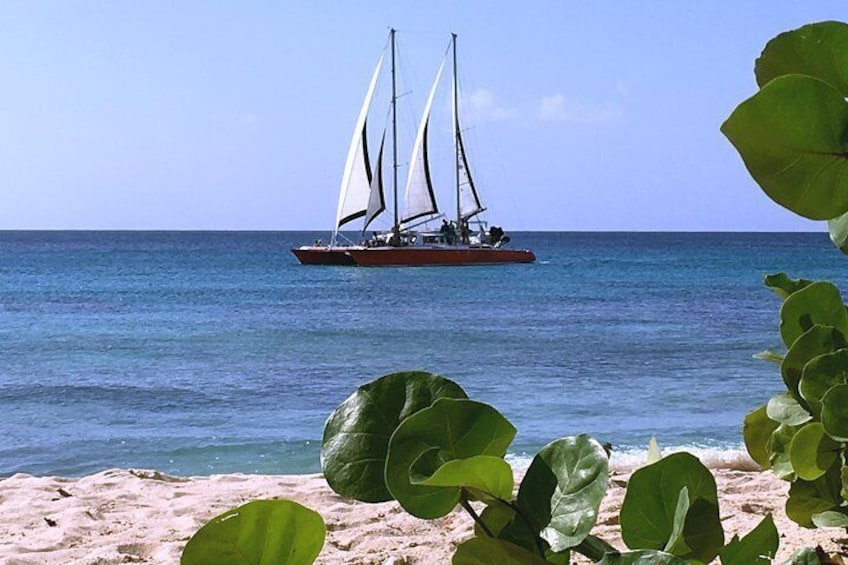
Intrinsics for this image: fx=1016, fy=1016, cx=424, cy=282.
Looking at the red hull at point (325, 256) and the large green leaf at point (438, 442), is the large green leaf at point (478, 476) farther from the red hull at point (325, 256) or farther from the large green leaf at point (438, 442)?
the red hull at point (325, 256)

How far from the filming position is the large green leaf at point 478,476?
27cm

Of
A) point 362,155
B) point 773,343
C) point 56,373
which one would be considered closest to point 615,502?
point 56,373

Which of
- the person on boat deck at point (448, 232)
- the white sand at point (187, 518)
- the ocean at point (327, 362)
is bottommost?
the ocean at point (327, 362)

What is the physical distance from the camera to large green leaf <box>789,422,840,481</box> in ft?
1.68

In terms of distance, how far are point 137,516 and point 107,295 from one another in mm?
20461

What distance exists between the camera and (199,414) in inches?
307

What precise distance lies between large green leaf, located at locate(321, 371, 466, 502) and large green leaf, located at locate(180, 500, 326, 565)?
0.07 meters

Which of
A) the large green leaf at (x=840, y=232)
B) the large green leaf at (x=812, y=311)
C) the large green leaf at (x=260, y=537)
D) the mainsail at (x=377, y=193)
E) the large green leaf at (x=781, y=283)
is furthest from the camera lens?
the mainsail at (x=377, y=193)

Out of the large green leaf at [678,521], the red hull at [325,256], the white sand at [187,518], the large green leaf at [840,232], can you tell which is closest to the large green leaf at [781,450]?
the large green leaf at [840,232]

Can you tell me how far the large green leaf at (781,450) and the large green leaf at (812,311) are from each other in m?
0.13

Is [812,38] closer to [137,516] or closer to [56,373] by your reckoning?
[137,516]

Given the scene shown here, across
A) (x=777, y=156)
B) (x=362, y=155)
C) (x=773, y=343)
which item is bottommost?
(x=773, y=343)

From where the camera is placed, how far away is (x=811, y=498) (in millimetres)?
639

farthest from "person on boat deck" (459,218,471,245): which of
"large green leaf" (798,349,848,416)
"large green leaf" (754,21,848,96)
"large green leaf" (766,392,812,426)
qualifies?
"large green leaf" (754,21,848,96)
